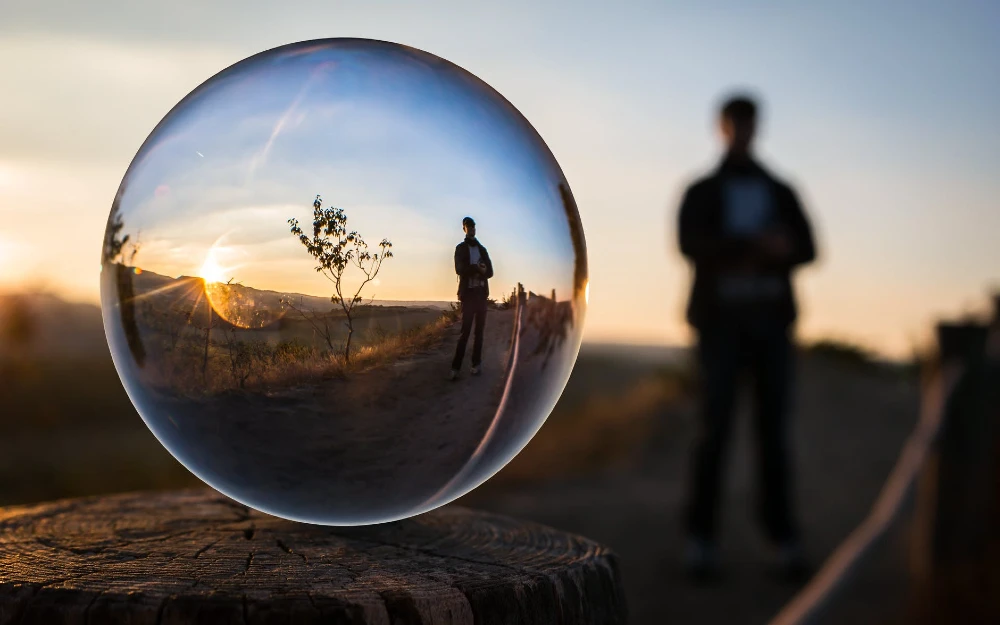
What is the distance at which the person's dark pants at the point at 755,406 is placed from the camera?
527 centimetres

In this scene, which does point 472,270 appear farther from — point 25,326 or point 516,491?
point 25,326

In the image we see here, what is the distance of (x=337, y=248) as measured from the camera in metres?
1.60

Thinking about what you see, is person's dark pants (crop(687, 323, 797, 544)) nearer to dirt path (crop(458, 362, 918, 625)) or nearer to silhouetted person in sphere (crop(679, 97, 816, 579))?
silhouetted person in sphere (crop(679, 97, 816, 579))

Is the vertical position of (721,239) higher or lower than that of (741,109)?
lower

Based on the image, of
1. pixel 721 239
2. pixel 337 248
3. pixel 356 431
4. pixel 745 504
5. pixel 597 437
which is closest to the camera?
pixel 337 248

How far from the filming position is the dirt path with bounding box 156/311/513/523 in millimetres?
1688

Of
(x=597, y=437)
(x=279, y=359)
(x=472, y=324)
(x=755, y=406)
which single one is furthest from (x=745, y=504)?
(x=279, y=359)

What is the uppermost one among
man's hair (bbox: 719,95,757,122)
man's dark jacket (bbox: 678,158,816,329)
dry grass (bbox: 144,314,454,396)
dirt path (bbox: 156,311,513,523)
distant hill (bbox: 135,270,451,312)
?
man's hair (bbox: 719,95,757,122)

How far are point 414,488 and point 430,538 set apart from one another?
0.31m

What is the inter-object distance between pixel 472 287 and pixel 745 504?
24.5 ft

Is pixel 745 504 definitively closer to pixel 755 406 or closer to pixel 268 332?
pixel 755 406

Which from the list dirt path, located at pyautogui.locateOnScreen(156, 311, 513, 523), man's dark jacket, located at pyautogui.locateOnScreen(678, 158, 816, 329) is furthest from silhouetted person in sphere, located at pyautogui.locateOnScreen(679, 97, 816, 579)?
dirt path, located at pyautogui.locateOnScreen(156, 311, 513, 523)

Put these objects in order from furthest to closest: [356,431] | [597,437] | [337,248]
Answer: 1. [597,437]
2. [356,431]
3. [337,248]

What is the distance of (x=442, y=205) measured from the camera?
1.64 m
